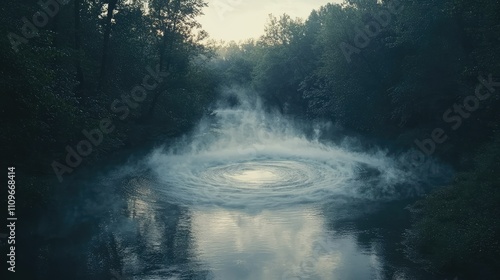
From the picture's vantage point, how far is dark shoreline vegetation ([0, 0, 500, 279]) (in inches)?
535

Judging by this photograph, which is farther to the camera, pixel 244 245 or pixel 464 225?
pixel 244 245

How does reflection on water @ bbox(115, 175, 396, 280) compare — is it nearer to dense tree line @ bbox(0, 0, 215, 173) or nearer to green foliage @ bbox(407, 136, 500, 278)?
green foliage @ bbox(407, 136, 500, 278)

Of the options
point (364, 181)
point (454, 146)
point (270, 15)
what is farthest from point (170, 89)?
point (270, 15)

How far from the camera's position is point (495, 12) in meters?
18.7

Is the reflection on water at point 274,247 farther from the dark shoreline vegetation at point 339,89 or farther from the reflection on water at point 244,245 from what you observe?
the dark shoreline vegetation at point 339,89

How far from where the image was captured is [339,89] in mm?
44469

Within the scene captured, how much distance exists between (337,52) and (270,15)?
35931 millimetres

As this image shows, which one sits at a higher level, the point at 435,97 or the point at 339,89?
the point at 339,89

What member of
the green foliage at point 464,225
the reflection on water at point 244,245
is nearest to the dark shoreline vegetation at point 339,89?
the green foliage at point 464,225

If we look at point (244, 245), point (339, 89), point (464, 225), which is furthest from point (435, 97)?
point (244, 245)

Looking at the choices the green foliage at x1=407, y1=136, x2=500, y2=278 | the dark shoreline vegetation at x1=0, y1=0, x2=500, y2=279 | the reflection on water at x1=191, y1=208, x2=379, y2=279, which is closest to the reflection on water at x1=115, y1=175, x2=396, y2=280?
the reflection on water at x1=191, y1=208, x2=379, y2=279

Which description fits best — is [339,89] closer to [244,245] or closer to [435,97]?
[435,97]

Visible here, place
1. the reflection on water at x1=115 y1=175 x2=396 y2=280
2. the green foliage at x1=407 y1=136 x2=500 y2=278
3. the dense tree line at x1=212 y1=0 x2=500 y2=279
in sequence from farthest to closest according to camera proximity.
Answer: the dense tree line at x1=212 y1=0 x2=500 y2=279, the reflection on water at x1=115 y1=175 x2=396 y2=280, the green foliage at x1=407 y1=136 x2=500 y2=278

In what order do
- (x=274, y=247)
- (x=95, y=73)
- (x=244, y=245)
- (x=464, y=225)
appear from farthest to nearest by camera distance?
1. (x=95, y=73)
2. (x=244, y=245)
3. (x=274, y=247)
4. (x=464, y=225)
